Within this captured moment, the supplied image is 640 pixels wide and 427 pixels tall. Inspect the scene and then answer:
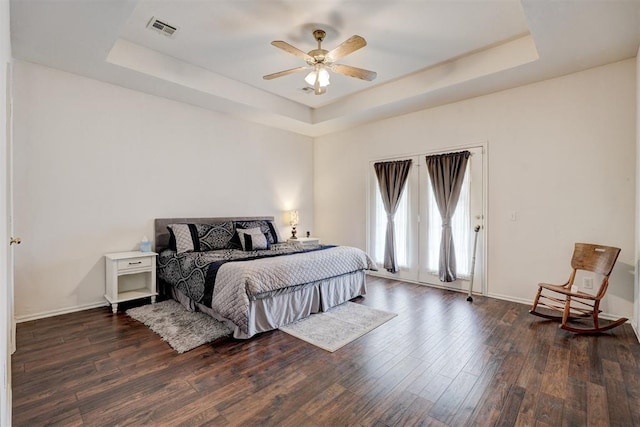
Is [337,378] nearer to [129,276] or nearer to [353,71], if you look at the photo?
[353,71]

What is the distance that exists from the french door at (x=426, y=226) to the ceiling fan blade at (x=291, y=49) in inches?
99.1

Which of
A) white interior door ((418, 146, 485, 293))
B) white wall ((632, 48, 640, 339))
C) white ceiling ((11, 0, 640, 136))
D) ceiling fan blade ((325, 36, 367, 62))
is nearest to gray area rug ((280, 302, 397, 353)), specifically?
white interior door ((418, 146, 485, 293))

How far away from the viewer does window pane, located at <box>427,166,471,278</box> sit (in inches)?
172

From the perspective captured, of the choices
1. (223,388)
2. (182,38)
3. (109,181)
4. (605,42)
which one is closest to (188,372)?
(223,388)

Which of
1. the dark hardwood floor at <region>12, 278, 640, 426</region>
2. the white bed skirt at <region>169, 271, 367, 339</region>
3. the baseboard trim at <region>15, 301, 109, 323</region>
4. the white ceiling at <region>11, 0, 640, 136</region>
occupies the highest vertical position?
the white ceiling at <region>11, 0, 640, 136</region>

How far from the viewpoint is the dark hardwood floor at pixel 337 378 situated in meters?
1.82

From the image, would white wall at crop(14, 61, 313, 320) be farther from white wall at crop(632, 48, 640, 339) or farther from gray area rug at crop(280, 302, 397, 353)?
white wall at crop(632, 48, 640, 339)

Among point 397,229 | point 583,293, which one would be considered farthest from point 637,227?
point 397,229

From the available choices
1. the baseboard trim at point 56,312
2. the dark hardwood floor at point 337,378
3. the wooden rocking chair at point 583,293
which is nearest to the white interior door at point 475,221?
the wooden rocking chair at point 583,293

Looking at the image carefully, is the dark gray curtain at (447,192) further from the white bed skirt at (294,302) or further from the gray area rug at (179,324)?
the gray area rug at (179,324)

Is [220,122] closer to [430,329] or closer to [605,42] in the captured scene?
[430,329]

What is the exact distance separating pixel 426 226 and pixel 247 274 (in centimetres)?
306

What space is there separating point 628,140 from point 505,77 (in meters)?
1.39

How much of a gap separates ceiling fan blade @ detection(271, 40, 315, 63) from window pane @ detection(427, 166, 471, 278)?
8.79 ft
